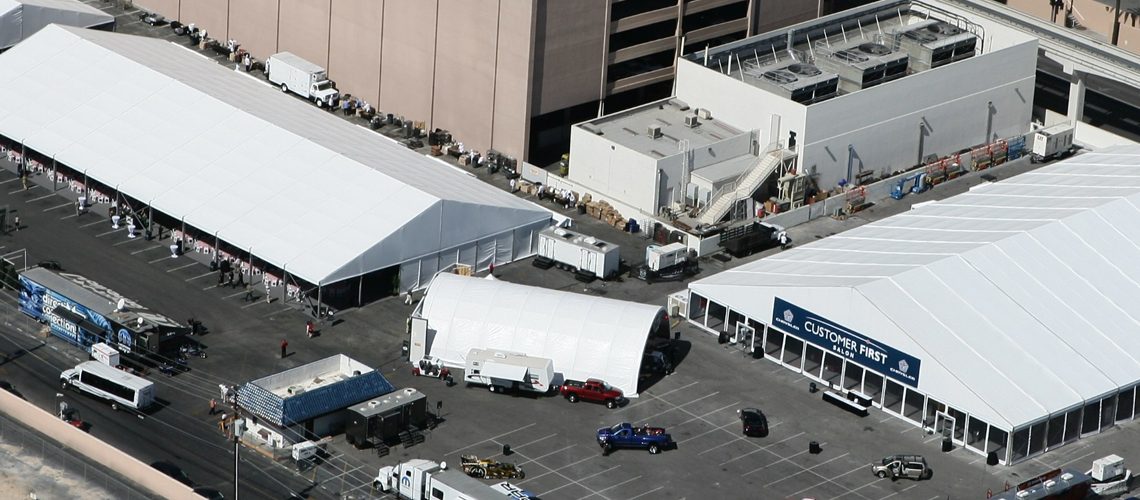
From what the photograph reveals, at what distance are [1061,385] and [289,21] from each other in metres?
77.1

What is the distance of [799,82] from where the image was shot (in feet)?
536

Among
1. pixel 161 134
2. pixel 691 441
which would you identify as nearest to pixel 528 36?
pixel 161 134

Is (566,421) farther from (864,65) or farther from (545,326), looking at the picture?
(864,65)

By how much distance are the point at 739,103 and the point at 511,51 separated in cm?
1748

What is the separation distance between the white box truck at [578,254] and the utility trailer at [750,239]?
842 centimetres

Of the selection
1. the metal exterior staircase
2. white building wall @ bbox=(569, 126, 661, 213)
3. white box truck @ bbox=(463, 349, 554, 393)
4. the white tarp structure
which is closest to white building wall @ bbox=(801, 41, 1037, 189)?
the metal exterior staircase

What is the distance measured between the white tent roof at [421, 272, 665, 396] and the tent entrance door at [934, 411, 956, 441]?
59.9 ft

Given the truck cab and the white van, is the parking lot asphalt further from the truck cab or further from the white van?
the white van

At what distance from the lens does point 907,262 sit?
457 ft

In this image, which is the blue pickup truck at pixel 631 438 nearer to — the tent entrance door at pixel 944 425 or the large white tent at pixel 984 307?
the large white tent at pixel 984 307

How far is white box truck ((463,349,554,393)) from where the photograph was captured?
13212cm

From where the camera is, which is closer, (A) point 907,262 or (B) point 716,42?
(A) point 907,262

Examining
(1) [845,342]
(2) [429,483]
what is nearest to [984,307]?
(1) [845,342]

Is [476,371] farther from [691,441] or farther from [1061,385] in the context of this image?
[1061,385]
